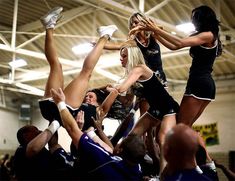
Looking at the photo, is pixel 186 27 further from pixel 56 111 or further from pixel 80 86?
pixel 56 111

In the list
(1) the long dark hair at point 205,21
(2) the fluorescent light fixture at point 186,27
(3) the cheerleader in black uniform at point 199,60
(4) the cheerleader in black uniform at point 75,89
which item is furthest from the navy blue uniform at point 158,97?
(2) the fluorescent light fixture at point 186,27

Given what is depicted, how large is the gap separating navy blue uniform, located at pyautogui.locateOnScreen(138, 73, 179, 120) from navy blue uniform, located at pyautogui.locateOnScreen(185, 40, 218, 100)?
23 centimetres

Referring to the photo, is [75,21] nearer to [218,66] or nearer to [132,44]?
[218,66]

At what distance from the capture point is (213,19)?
3.46 m

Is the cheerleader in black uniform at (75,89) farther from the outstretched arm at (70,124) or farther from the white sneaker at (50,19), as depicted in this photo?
the outstretched arm at (70,124)

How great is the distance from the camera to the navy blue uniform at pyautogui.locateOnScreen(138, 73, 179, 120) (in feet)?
11.8

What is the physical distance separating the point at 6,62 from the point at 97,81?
144 inches

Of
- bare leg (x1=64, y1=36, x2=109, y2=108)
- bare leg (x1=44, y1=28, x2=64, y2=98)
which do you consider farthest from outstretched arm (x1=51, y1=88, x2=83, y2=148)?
bare leg (x1=44, y1=28, x2=64, y2=98)

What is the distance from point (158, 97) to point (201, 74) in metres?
0.45

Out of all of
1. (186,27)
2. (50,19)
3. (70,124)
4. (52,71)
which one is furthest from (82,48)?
(70,124)

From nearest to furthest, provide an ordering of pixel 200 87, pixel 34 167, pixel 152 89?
pixel 34 167
pixel 200 87
pixel 152 89

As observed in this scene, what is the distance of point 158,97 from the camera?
3.63 m

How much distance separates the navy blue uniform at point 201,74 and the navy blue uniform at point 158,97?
228mm

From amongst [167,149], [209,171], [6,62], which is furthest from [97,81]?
[167,149]
